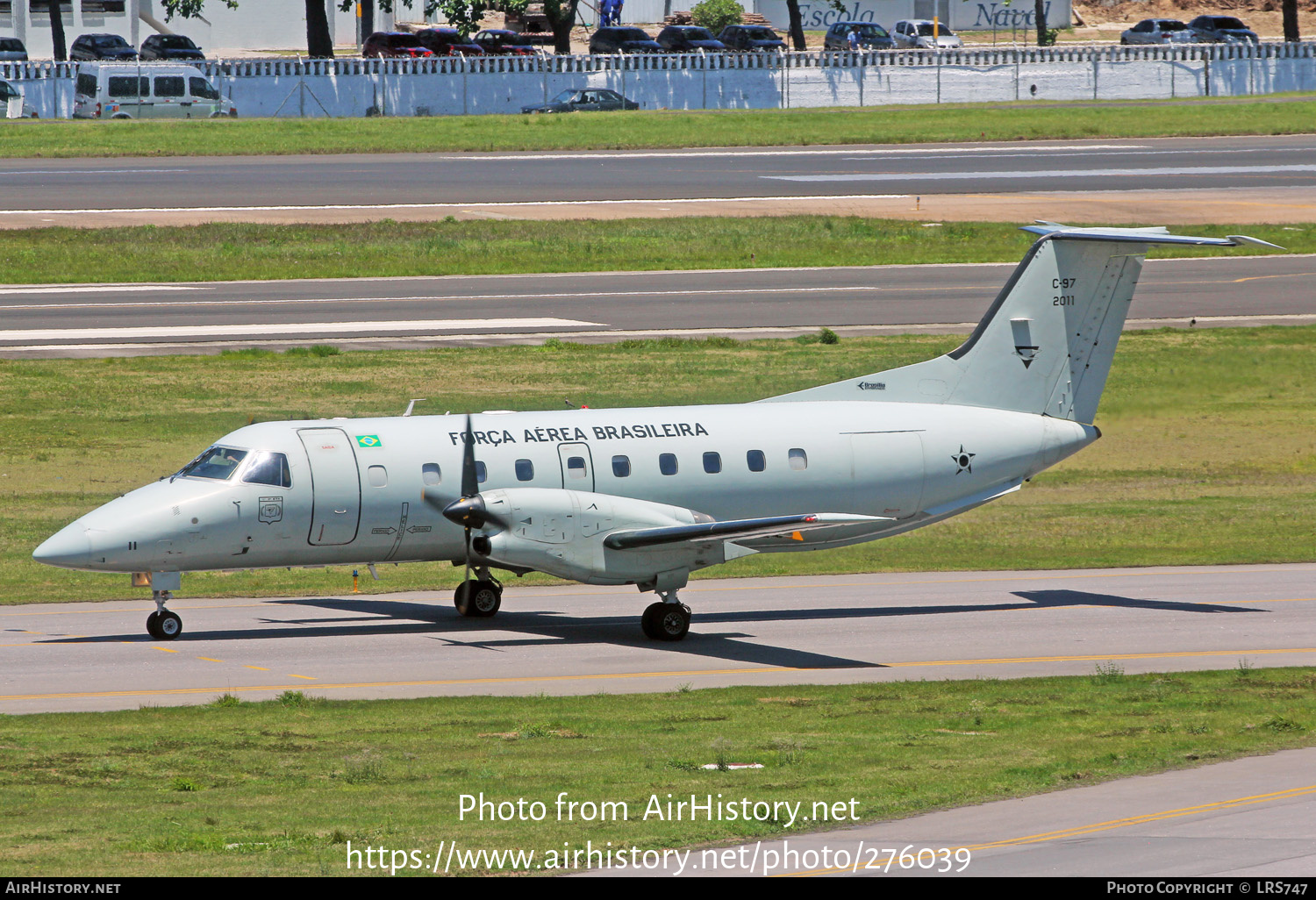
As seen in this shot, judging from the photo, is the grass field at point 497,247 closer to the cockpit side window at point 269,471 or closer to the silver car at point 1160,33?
the cockpit side window at point 269,471

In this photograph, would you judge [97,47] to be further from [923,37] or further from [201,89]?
[923,37]

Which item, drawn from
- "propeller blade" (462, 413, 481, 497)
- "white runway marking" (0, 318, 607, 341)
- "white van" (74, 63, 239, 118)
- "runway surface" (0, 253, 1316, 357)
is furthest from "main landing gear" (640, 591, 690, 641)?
"white van" (74, 63, 239, 118)

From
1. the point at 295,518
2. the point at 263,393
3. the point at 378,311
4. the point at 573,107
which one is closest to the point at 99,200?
the point at 378,311

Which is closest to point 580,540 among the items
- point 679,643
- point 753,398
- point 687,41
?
point 679,643

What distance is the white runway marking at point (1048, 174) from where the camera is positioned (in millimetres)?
75938

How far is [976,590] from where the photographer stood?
2948 centimetres

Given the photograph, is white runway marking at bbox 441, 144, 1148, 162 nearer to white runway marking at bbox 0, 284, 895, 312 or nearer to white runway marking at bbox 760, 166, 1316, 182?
white runway marking at bbox 760, 166, 1316, 182

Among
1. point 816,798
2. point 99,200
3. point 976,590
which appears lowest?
point 976,590

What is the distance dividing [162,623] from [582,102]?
77.2 metres

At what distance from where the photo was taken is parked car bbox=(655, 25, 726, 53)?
119 metres

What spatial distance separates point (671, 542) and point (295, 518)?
18.4ft

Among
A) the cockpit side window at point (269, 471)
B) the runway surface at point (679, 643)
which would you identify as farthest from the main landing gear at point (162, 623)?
the cockpit side window at point (269, 471)

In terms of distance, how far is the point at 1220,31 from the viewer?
410ft

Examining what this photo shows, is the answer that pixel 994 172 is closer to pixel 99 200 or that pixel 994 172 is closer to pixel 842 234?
pixel 842 234
